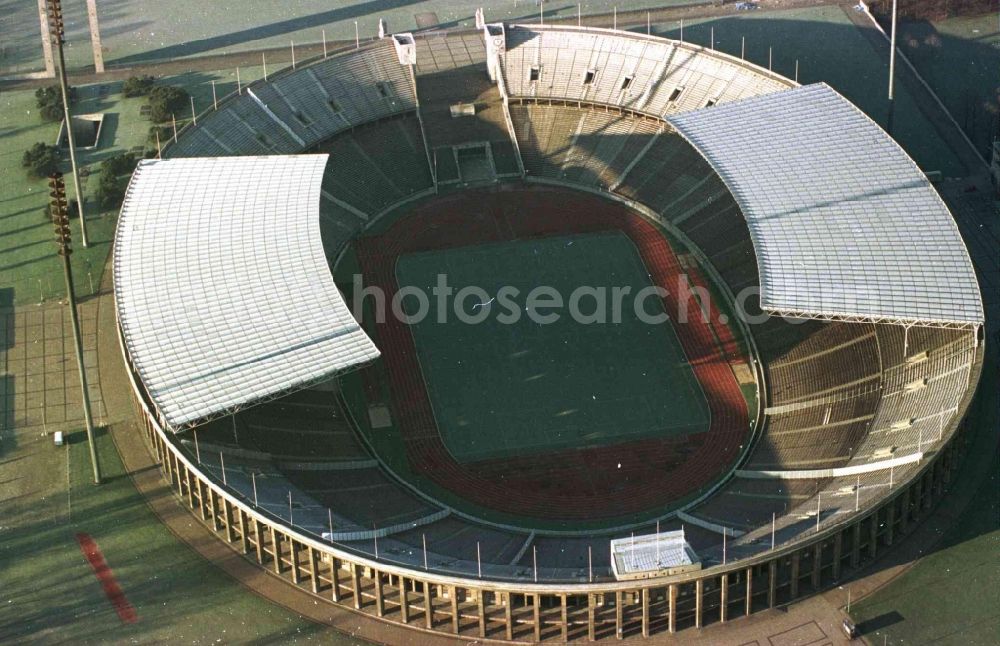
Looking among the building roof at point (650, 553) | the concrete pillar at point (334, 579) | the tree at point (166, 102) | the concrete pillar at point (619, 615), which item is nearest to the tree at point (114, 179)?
the tree at point (166, 102)

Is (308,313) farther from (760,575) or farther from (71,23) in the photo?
(71,23)

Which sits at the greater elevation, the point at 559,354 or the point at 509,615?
the point at 559,354

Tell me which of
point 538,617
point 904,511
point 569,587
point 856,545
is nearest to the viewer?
point 569,587

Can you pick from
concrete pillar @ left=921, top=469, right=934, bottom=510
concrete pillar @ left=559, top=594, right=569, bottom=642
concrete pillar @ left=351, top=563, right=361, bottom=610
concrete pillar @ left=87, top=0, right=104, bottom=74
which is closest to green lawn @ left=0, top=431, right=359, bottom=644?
concrete pillar @ left=351, top=563, right=361, bottom=610

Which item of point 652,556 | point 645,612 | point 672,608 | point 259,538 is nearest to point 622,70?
point 259,538

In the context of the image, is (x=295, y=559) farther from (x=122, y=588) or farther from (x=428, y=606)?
(x=122, y=588)

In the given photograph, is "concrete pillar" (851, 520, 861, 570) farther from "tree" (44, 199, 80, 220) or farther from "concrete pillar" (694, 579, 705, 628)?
"tree" (44, 199, 80, 220)
